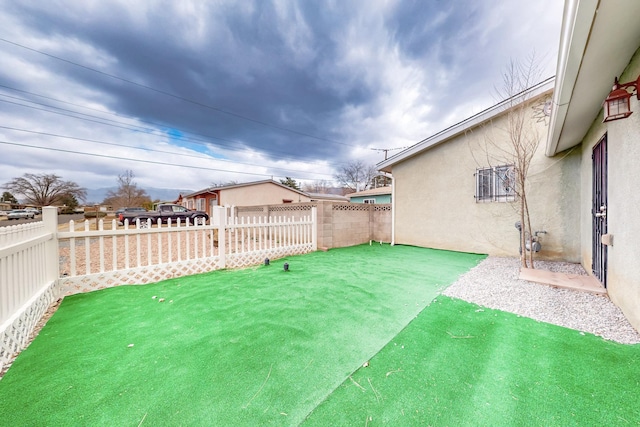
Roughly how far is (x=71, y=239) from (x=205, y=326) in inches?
111

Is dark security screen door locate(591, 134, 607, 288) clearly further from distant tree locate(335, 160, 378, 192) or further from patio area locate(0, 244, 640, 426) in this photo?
distant tree locate(335, 160, 378, 192)

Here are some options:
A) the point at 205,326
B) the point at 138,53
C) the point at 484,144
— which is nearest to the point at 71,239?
the point at 205,326

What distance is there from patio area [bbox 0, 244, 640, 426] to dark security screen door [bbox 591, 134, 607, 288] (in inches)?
86.4

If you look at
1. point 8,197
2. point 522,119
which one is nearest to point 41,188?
point 8,197

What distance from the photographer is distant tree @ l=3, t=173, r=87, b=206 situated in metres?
32.5

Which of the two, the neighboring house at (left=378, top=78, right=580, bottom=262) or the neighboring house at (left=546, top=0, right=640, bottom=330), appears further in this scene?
the neighboring house at (left=378, top=78, right=580, bottom=262)

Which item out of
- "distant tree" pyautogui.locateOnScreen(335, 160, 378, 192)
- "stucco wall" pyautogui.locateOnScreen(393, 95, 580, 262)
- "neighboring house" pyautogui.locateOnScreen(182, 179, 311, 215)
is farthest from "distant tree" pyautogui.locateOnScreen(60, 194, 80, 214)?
"stucco wall" pyautogui.locateOnScreen(393, 95, 580, 262)

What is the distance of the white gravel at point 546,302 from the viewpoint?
7.62 ft

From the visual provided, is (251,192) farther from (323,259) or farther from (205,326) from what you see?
(205,326)

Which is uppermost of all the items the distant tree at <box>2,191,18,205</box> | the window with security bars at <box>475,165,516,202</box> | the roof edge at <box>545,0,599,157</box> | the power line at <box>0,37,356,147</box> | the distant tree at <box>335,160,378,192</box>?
the power line at <box>0,37,356,147</box>

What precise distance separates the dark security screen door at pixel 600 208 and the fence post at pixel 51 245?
778cm

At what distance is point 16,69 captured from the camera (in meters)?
11.7

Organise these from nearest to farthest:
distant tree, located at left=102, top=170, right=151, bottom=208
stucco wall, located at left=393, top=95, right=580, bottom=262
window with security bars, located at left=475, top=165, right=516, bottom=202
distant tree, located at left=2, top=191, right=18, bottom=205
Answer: stucco wall, located at left=393, top=95, right=580, bottom=262, window with security bars, located at left=475, top=165, right=516, bottom=202, distant tree, located at left=2, top=191, right=18, bottom=205, distant tree, located at left=102, top=170, right=151, bottom=208

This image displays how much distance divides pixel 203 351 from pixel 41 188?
1983 inches
